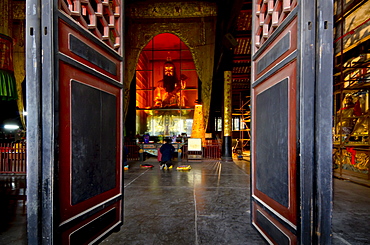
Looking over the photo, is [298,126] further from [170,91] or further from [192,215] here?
[170,91]

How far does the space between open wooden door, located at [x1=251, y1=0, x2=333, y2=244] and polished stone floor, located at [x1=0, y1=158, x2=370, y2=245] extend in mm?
637

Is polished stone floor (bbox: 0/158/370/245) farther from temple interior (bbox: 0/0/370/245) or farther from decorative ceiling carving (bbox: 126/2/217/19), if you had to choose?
decorative ceiling carving (bbox: 126/2/217/19)

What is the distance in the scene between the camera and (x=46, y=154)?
143 centimetres

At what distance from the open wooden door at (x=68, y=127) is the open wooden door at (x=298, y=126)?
1720 millimetres

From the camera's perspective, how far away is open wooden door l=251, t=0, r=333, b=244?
1.36m

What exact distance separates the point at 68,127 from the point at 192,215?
2078mm

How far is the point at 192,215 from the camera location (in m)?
2.81

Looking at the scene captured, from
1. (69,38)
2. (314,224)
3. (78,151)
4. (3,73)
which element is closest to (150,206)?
(78,151)

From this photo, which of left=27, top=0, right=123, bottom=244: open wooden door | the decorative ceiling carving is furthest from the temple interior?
the decorative ceiling carving

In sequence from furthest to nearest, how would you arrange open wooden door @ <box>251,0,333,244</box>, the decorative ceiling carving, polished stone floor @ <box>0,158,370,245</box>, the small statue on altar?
the small statue on altar < the decorative ceiling carving < polished stone floor @ <box>0,158,370,245</box> < open wooden door @ <box>251,0,333,244</box>

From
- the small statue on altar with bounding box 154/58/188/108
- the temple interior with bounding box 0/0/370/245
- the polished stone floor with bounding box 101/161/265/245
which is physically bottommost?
the polished stone floor with bounding box 101/161/265/245

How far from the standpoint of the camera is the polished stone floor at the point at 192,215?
218 cm

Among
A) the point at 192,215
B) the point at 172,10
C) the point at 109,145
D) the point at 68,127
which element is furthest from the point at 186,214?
the point at 172,10

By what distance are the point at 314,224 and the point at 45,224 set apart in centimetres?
195
